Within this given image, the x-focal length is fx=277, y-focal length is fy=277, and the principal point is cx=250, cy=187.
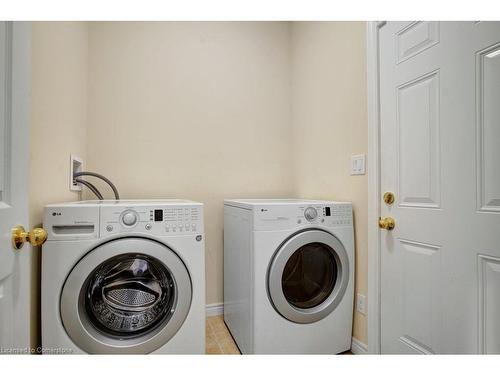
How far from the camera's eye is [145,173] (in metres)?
1.91

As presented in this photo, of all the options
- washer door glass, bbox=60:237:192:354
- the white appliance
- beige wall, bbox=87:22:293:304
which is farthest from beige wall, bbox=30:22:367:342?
washer door glass, bbox=60:237:192:354

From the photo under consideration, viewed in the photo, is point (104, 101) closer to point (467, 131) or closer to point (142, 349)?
point (142, 349)

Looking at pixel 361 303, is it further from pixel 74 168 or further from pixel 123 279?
pixel 74 168

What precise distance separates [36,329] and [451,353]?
1.68 meters

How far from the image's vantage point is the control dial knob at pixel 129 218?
1.18 metres

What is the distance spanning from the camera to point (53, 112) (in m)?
1.29

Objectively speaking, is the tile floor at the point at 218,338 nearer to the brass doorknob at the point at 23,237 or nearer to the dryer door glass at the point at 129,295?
the dryer door glass at the point at 129,295

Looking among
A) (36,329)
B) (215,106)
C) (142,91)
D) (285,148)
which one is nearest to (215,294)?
(36,329)

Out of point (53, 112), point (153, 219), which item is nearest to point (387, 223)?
point (153, 219)

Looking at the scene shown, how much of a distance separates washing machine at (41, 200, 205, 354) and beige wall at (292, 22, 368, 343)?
0.88m

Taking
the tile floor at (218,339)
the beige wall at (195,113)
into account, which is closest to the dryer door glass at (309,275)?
the tile floor at (218,339)

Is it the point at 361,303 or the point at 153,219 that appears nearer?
the point at 153,219

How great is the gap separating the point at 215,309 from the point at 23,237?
1.57 meters

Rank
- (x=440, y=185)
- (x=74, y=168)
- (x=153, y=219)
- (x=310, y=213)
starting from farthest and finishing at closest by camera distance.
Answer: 1. (x=74, y=168)
2. (x=310, y=213)
3. (x=153, y=219)
4. (x=440, y=185)
